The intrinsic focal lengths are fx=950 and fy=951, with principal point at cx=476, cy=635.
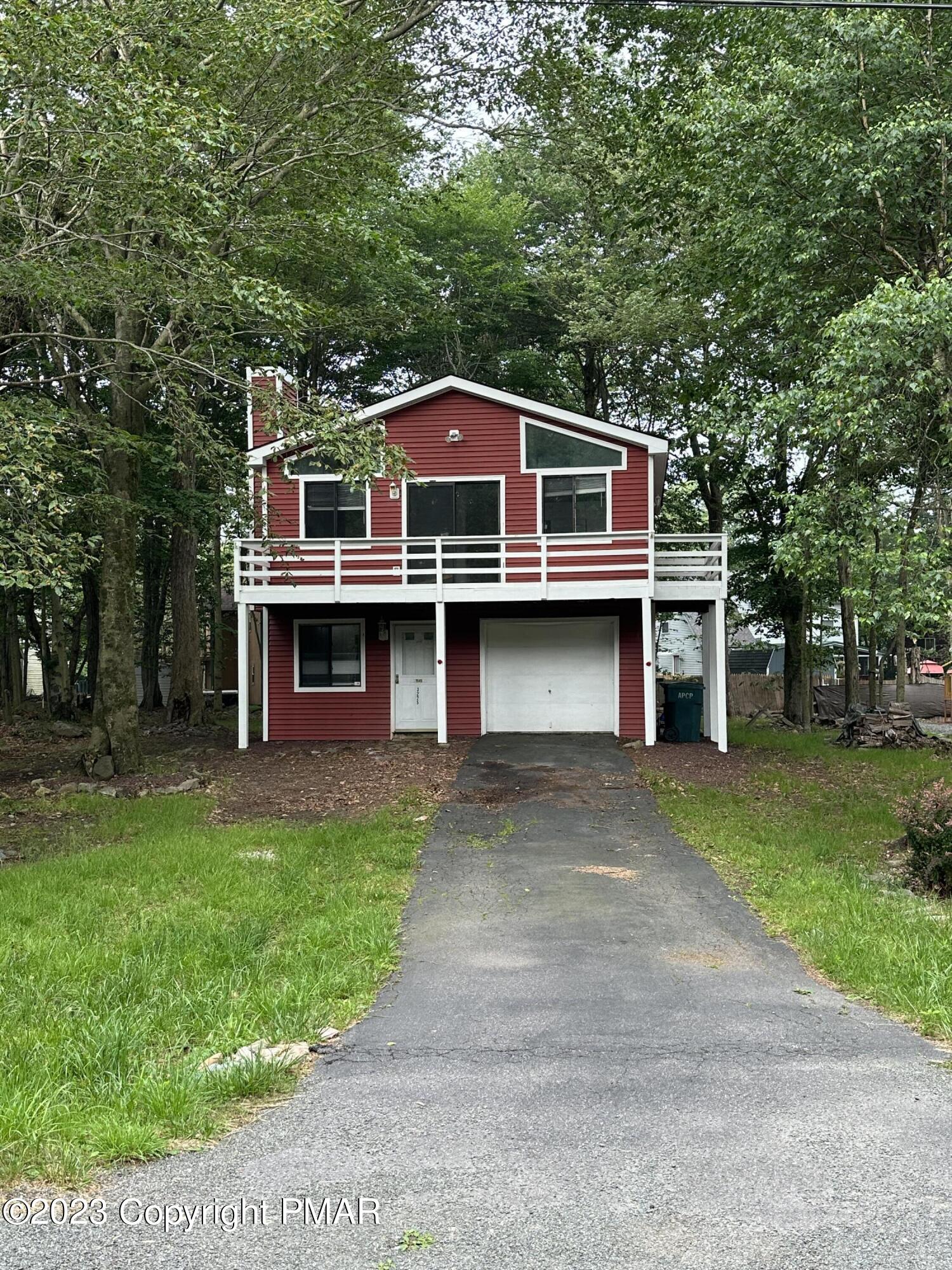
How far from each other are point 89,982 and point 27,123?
7.13m

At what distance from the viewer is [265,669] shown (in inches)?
714

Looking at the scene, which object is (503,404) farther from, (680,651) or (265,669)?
(680,651)

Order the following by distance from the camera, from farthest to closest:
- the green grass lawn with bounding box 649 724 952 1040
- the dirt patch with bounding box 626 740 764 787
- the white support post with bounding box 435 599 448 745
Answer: the white support post with bounding box 435 599 448 745, the dirt patch with bounding box 626 740 764 787, the green grass lawn with bounding box 649 724 952 1040

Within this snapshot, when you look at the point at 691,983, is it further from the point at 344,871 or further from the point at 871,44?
the point at 871,44

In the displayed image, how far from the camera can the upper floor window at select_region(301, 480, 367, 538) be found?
17.7m

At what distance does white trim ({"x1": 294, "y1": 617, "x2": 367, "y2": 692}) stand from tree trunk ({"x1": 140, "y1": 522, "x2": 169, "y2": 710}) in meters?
10.4

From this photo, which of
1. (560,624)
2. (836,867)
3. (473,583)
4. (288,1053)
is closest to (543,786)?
(836,867)

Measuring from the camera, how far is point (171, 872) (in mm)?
8008

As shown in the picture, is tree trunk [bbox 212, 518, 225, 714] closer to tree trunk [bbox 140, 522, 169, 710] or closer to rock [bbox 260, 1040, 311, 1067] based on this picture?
tree trunk [bbox 140, 522, 169, 710]

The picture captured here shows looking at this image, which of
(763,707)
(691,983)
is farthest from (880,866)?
(763,707)

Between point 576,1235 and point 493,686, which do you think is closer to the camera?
point 576,1235

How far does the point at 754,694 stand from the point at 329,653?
15.9 meters

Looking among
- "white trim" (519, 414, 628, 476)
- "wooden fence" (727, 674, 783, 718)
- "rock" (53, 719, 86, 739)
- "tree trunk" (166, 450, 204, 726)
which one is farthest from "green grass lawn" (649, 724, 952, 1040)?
"rock" (53, 719, 86, 739)

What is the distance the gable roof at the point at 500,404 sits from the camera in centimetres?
1700
